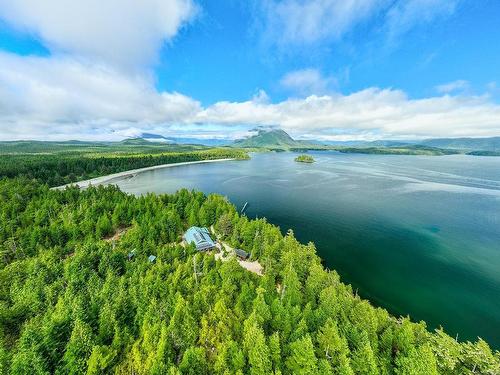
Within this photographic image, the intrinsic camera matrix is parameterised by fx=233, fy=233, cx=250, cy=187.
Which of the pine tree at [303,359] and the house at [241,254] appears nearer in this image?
the pine tree at [303,359]

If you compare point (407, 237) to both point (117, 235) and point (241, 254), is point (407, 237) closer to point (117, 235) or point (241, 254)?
point (241, 254)

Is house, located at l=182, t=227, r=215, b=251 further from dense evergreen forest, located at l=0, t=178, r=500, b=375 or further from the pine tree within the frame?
the pine tree

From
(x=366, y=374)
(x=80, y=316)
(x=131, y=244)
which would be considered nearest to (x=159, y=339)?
(x=80, y=316)

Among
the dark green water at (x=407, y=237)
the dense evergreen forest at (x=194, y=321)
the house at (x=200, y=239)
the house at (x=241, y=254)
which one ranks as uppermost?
the dense evergreen forest at (x=194, y=321)

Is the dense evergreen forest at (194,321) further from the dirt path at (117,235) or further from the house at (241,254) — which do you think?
the dirt path at (117,235)

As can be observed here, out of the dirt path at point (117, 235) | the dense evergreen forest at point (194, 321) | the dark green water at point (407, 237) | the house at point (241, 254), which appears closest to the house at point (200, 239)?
the dense evergreen forest at point (194, 321)

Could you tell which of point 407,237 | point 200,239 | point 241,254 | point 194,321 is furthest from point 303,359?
point 407,237
